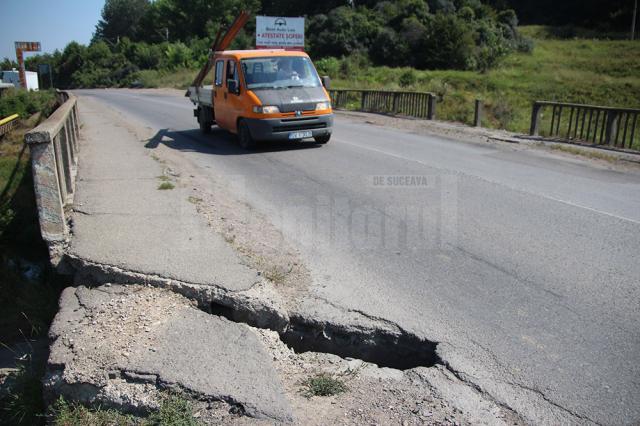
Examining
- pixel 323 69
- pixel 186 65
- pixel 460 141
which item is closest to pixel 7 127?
pixel 460 141

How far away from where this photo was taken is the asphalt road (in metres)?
3.61

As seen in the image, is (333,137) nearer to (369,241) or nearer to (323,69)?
(369,241)

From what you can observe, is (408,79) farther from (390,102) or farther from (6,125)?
(6,125)

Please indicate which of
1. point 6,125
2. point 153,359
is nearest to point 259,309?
point 153,359

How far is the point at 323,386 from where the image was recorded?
3395 millimetres

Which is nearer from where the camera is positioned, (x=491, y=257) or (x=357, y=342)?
(x=357, y=342)

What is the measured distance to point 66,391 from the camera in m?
3.38

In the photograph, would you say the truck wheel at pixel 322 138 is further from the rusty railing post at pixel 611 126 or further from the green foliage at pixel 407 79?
the green foliage at pixel 407 79

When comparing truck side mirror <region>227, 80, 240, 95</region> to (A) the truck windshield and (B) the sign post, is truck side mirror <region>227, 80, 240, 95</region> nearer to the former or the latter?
(A) the truck windshield

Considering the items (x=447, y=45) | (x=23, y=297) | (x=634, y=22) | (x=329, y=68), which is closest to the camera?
(x=23, y=297)

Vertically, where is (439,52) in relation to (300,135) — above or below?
above

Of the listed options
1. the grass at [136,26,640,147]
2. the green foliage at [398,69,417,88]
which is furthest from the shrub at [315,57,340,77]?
the green foliage at [398,69,417,88]

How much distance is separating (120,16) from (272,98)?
4602 inches

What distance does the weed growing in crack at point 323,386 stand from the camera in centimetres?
335
